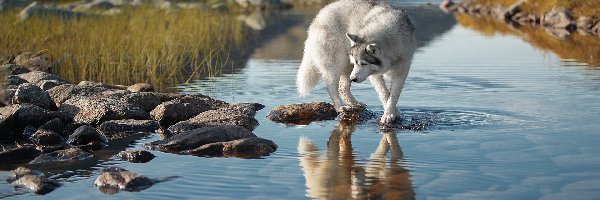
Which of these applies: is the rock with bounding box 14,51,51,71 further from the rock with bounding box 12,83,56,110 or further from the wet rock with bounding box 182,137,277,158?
the wet rock with bounding box 182,137,277,158

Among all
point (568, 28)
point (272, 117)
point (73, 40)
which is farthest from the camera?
point (568, 28)

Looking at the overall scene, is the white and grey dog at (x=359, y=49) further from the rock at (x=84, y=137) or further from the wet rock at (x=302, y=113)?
the rock at (x=84, y=137)

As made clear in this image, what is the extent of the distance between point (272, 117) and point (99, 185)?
403 cm

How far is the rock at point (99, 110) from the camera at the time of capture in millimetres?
11859

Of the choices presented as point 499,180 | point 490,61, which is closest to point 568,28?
point 490,61

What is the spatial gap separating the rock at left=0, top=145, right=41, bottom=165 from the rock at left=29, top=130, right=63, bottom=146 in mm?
736

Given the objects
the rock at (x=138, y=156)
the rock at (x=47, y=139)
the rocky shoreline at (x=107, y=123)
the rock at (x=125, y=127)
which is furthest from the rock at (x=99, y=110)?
the rock at (x=138, y=156)

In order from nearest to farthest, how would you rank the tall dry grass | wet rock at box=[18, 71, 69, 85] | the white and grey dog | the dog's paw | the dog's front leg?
the white and grey dog < the dog's front leg < the dog's paw < wet rock at box=[18, 71, 69, 85] < the tall dry grass

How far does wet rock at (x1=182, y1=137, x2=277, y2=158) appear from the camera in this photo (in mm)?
9773

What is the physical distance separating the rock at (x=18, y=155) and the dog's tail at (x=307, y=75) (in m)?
3.59

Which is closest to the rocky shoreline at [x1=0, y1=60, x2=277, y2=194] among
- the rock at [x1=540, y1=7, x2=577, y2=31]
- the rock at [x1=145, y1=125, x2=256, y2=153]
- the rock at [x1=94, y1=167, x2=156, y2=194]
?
the rock at [x1=145, y1=125, x2=256, y2=153]

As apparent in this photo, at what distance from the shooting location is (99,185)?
8344mm

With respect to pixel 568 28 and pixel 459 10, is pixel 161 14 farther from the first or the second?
pixel 459 10

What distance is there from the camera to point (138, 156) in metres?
9.58
